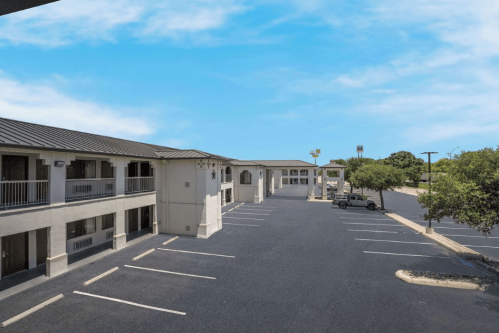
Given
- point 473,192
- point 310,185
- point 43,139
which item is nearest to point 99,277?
point 43,139

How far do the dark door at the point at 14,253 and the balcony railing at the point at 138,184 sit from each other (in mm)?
6144

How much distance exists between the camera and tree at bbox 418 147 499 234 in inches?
426

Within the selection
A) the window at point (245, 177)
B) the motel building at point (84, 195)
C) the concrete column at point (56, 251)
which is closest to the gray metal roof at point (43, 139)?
the motel building at point (84, 195)

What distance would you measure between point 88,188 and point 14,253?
4.66 m

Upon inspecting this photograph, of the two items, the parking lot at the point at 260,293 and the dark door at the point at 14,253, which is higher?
the dark door at the point at 14,253

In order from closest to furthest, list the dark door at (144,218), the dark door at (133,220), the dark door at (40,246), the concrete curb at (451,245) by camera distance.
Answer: the dark door at (40,246) → the concrete curb at (451,245) → the dark door at (133,220) → the dark door at (144,218)

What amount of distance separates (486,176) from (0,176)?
22.4 m

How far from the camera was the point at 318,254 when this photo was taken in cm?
1470

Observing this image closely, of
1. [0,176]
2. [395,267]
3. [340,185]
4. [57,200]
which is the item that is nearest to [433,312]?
[395,267]

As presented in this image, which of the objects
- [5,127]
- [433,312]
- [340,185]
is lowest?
[433,312]

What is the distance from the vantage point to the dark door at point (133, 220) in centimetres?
1891

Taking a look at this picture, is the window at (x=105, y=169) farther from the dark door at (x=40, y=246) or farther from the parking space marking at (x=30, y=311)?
the parking space marking at (x=30, y=311)

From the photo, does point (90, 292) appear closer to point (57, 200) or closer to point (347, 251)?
point (57, 200)

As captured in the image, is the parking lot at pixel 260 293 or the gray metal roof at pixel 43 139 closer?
the parking lot at pixel 260 293
